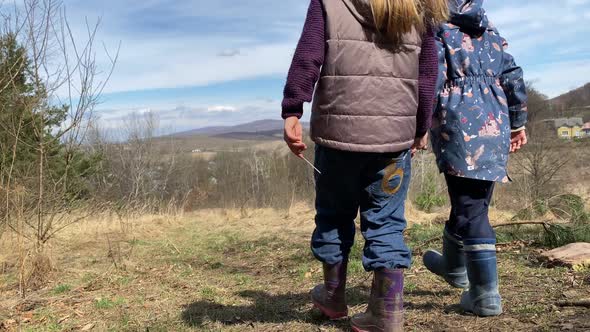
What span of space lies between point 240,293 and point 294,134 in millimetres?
1610

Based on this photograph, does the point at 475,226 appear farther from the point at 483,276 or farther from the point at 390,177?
the point at 390,177

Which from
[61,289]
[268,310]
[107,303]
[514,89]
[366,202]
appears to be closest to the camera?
[366,202]

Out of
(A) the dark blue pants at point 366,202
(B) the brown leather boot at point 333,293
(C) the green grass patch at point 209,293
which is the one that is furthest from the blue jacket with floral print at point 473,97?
(C) the green grass patch at point 209,293

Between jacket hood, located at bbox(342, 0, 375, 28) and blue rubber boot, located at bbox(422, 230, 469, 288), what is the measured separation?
1.21m

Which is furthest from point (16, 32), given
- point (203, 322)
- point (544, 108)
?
point (544, 108)

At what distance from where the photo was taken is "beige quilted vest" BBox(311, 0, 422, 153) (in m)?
2.00

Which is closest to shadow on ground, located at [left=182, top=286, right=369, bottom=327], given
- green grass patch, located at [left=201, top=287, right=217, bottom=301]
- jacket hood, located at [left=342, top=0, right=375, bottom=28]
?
green grass patch, located at [left=201, top=287, right=217, bottom=301]

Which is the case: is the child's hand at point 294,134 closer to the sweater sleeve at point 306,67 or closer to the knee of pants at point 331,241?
the sweater sleeve at point 306,67

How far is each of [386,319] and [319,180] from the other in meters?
0.66

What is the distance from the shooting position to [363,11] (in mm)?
2023

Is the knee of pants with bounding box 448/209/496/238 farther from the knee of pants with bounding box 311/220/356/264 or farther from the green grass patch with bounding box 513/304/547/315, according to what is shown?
the knee of pants with bounding box 311/220/356/264

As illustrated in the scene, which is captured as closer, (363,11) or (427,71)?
(363,11)

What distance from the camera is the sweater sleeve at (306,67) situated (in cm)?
196

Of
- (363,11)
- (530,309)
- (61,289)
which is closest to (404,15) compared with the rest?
(363,11)
